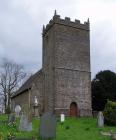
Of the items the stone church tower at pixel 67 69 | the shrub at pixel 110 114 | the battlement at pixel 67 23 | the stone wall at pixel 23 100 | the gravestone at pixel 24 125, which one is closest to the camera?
the gravestone at pixel 24 125

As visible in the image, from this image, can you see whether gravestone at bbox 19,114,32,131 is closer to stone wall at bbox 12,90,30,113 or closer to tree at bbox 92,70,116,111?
stone wall at bbox 12,90,30,113

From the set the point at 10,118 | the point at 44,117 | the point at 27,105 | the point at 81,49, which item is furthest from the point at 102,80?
the point at 44,117

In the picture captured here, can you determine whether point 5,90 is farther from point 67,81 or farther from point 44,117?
point 44,117

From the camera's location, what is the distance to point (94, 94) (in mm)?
45531

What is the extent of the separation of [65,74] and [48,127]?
20.2 meters

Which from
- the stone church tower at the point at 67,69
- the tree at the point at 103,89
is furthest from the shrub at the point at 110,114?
the tree at the point at 103,89

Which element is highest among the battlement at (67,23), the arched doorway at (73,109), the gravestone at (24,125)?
the battlement at (67,23)

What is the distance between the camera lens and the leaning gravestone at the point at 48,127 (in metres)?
15.7

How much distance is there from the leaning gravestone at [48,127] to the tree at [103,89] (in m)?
29.1

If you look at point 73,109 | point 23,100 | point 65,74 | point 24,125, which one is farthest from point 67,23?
point 24,125

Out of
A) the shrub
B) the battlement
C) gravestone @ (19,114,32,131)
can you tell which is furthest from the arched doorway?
gravestone @ (19,114,32,131)

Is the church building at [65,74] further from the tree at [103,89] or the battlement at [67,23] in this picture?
the tree at [103,89]

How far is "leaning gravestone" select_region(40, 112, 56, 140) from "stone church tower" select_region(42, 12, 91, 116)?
18.3 m

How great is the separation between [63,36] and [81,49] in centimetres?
267
